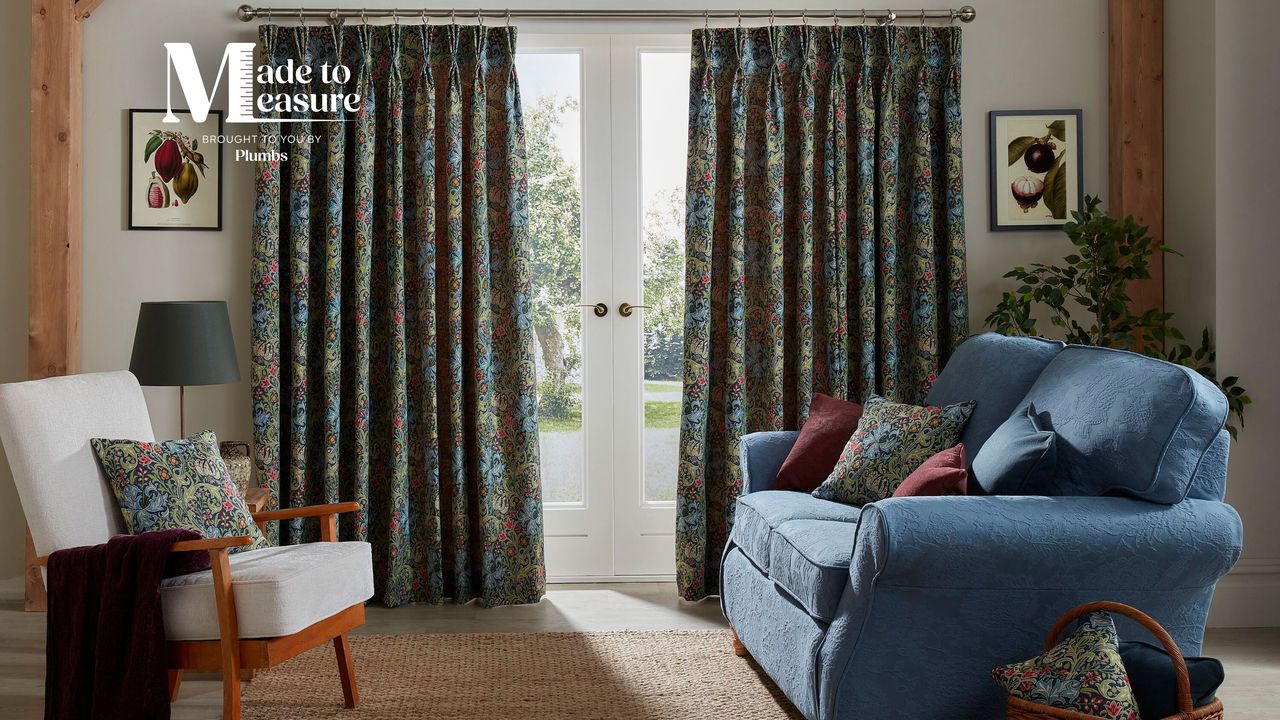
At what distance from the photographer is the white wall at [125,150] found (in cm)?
390

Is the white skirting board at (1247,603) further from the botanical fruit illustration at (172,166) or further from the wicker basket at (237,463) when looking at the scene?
the botanical fruit illustration at (172,166)

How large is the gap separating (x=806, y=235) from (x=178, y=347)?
2.29 metres

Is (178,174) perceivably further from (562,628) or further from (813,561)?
(813,561)

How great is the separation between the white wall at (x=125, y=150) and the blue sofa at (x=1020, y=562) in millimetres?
1857

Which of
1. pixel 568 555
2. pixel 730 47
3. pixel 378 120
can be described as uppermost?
pixel 730 47

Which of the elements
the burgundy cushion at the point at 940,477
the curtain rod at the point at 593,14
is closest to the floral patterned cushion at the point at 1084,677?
the burgundy cushion at the point at 940,477

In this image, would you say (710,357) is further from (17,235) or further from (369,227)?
(17,235)

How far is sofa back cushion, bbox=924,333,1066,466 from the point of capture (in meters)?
2.88

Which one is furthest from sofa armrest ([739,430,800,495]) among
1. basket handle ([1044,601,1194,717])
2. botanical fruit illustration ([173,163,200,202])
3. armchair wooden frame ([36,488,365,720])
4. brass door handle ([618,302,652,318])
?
botanical fruit illustration ([173,163,200,202])

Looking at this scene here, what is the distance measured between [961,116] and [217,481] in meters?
3.04

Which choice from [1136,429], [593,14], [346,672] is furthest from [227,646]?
[593,14]

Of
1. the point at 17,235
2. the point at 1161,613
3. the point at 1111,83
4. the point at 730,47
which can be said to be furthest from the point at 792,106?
the point at 17,235

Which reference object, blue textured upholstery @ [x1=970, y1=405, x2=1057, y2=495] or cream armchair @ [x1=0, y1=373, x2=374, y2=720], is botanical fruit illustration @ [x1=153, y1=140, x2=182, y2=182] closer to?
cream armchair @ [x1=0, y1=373, x2=374, y2=720]

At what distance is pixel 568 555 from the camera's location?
4.12m
